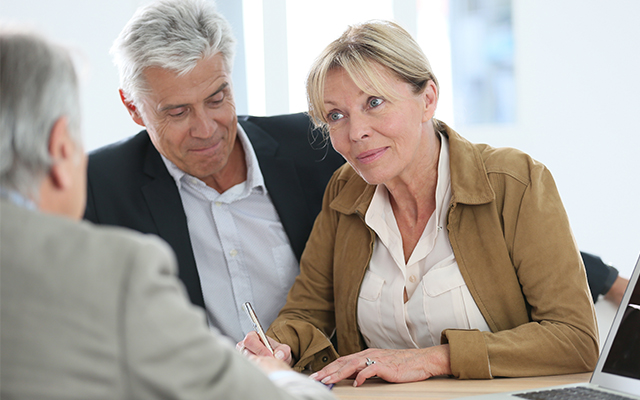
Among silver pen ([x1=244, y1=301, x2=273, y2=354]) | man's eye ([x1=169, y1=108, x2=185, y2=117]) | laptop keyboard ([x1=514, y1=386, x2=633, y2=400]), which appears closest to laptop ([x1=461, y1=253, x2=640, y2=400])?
laptop keyboard ([x1=514, y1=386, x2=633, y2=400])

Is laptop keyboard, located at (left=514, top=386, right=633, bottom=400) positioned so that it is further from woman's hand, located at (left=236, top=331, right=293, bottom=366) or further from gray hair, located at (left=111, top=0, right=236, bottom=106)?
gray hair, located at (left=111, top=0, right=236, bottom=106)

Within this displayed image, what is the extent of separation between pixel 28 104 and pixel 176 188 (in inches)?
56.8

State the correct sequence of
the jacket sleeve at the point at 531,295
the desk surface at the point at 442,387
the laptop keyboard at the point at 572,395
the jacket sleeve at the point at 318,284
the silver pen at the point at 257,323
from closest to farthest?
1. the laptop keyboard at the point at 572,395
2. the desk surface at the point at 442,387
3. the jacket sleeve at the point at 531,295
4. the silver pen at the point at 257,323
5. the jacket sleeve at the point at 318,284

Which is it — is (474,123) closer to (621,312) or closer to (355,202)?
(355,202)

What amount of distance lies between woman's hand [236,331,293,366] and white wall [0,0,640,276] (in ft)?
10.8

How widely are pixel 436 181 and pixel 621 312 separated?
66 cm

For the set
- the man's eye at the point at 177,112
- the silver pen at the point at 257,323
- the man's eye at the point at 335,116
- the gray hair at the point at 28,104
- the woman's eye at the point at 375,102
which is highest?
the gray hair at the point at 28,104

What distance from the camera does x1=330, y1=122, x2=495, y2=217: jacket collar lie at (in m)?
1.58

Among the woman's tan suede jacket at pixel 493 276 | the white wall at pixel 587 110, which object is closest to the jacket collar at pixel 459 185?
the woman's tan suede jacket at pixel 493 276

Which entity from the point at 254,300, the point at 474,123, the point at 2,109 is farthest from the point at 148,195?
the point at 474,123

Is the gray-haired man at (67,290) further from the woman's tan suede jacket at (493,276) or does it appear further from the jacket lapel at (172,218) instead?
the jacket lapel at (172,218)

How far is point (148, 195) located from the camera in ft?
6.85

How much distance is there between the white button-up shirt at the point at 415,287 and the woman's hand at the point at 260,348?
0.87 feet

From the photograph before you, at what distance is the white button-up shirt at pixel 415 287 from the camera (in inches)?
62.1
